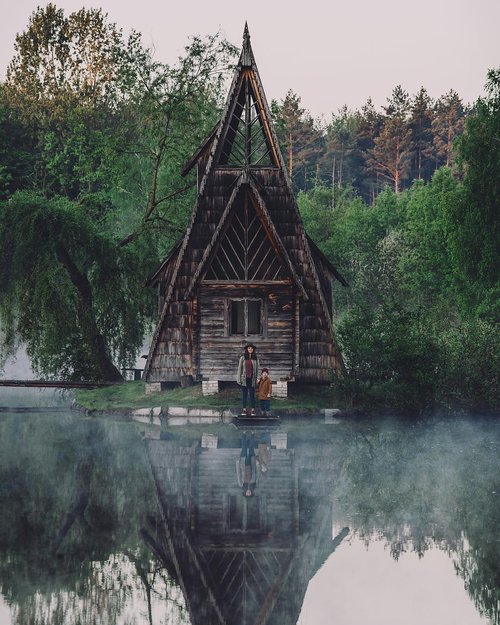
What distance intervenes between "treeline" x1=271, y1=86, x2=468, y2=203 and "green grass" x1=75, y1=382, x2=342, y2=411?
79327 mm

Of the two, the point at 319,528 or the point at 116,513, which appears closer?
the point at 319,528

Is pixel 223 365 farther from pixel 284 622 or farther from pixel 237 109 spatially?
pixel 284 622

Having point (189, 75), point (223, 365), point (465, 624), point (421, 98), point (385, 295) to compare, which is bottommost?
point (465, 624)

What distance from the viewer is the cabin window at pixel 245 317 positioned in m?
34.5

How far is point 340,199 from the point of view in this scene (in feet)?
307

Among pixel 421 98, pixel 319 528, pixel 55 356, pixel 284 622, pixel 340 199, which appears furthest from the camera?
pixel 421 98

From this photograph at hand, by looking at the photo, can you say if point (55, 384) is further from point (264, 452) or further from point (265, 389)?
point (264, 452)

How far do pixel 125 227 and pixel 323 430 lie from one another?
1158 inches

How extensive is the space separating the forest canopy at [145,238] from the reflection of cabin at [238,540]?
42.0 feet

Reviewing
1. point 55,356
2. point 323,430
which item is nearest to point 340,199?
point 55,356

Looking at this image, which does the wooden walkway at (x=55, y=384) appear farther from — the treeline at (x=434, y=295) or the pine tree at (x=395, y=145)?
the pine tree at (x=395, y=145)

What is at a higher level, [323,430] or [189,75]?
[189,75]

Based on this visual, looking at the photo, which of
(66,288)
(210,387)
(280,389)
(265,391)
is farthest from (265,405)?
(66,288)

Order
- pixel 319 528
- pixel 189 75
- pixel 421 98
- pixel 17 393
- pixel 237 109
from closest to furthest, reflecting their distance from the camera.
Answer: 1. pixel 319 528
2. pixel 237 109
3. pixel 189 75
4. pixel 17 393
5. pixel 421 98
